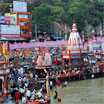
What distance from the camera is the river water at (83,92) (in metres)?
31.5

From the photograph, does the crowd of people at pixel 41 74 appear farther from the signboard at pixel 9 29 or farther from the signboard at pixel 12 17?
the signboard at pixel 12 17

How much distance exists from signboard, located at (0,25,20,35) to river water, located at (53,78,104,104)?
72.3ft

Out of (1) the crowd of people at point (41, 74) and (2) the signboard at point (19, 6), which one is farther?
(2) the signboard at point (19, 6)

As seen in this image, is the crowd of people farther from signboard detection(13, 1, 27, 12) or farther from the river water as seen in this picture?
signboard detection(13, 1, 27, 12)

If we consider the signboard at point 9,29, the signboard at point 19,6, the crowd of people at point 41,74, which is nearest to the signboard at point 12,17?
the signboard at point 9,29

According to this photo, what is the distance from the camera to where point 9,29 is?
62.3 m

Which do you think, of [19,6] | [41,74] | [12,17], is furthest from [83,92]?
[19,6]

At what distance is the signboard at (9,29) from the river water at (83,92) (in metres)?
22.0

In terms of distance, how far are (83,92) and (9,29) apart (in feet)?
93.3

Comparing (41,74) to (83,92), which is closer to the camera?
(83,92)

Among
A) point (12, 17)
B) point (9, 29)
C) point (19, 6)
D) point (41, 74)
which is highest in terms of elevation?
point (41, 74)

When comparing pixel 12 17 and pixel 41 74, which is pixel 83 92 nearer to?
pixel 41 74

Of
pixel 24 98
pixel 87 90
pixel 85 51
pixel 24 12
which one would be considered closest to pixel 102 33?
pixel 24 12

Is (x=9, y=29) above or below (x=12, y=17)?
below
